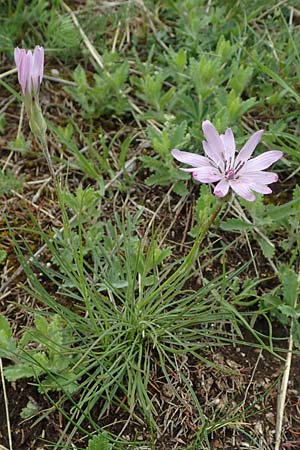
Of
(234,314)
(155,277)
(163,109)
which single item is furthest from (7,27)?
(234,314)

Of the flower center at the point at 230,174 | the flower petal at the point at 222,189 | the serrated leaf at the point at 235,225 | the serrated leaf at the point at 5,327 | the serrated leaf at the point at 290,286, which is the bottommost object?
the serrated leaf at the point at 5,327

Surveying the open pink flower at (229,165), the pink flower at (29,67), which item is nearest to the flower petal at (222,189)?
the open pink flower at (229,165)

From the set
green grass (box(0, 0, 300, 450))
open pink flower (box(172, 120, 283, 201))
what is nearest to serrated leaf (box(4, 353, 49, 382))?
green grass (box(0, 0, 300, 450))

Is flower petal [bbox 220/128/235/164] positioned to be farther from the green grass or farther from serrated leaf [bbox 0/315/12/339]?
serrated leaf [bbox 0/315/12/339]

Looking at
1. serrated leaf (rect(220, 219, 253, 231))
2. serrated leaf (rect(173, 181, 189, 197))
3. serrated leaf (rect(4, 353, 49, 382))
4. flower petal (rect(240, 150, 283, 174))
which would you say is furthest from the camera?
serrated leaf (rect(173, 181, 189, 197))

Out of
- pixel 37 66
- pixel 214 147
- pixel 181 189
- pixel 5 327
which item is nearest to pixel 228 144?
pixel 214 147

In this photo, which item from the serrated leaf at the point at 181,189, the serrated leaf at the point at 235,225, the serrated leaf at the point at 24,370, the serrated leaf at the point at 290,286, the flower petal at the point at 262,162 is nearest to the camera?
the flower petal at the point at 262,162

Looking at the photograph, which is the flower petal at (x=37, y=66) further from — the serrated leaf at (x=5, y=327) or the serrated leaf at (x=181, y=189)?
the serrated leaf at (x=181, y=189)
